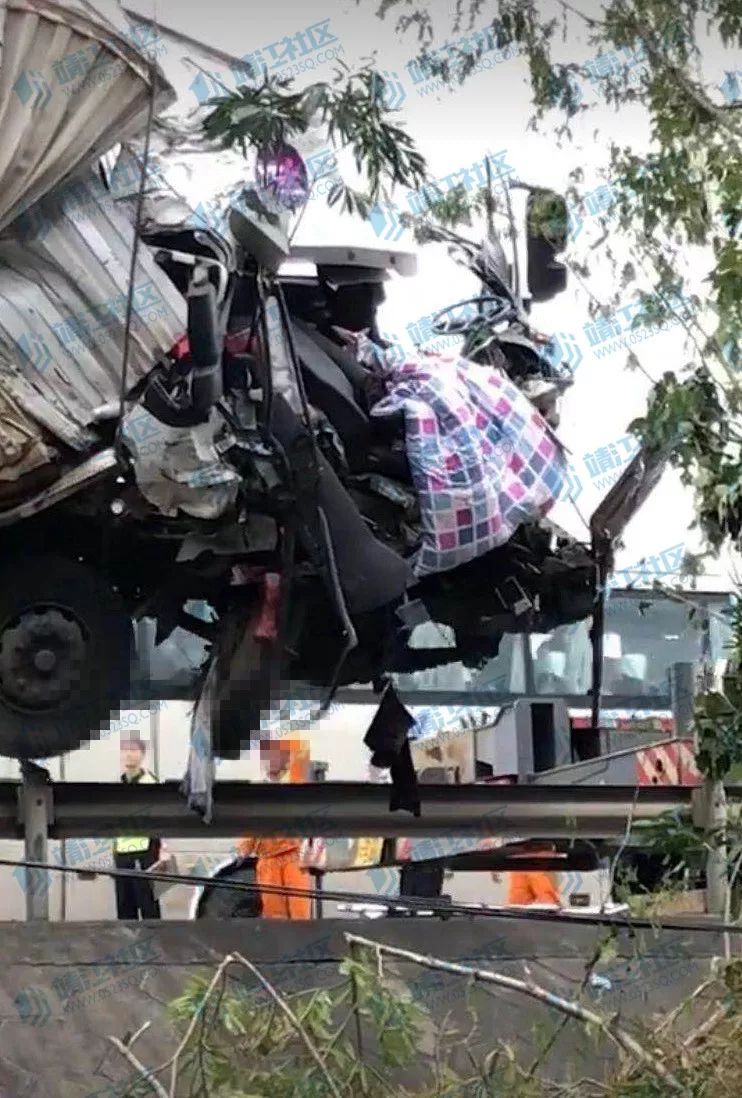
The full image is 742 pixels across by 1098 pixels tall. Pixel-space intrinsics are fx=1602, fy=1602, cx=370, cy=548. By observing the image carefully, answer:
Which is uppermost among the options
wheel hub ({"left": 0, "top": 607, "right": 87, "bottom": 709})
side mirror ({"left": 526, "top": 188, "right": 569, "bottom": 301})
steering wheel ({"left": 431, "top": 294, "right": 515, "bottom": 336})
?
side mirror ({"left": 526, "top": 188, "right": 569, "bottom": 301})

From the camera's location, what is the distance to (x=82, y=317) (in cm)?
523

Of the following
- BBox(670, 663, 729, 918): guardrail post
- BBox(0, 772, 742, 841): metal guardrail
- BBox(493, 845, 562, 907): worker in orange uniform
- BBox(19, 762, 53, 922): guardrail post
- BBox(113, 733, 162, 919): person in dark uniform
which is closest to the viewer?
BBox(19, 762, 53, 922): guardrail post

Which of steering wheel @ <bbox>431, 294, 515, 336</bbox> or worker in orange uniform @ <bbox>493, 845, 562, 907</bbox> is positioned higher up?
steering wheel @ <bbox>431, 294, 515, 336</bbox>

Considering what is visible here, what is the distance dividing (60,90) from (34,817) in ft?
7.76

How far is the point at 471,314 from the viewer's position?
6.60 meters

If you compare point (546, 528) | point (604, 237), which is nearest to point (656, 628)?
point (604, 237)

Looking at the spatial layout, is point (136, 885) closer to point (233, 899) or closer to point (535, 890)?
point (233, 899)

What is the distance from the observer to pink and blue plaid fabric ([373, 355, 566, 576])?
5617 millimetres

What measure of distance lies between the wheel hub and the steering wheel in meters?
2.10

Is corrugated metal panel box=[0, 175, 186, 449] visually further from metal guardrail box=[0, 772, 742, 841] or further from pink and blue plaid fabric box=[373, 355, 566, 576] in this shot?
metal guardrail box=[0, 772, 742, 841]

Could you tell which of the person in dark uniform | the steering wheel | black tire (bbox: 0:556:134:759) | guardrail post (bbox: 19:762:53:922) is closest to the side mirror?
the steering wheel

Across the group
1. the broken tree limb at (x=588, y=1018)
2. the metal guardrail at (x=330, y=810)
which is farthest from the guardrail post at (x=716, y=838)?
the broken tree limb at (x=588, y=1018)

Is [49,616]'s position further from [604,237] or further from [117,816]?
[604,237]

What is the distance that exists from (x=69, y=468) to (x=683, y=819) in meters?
2.61
